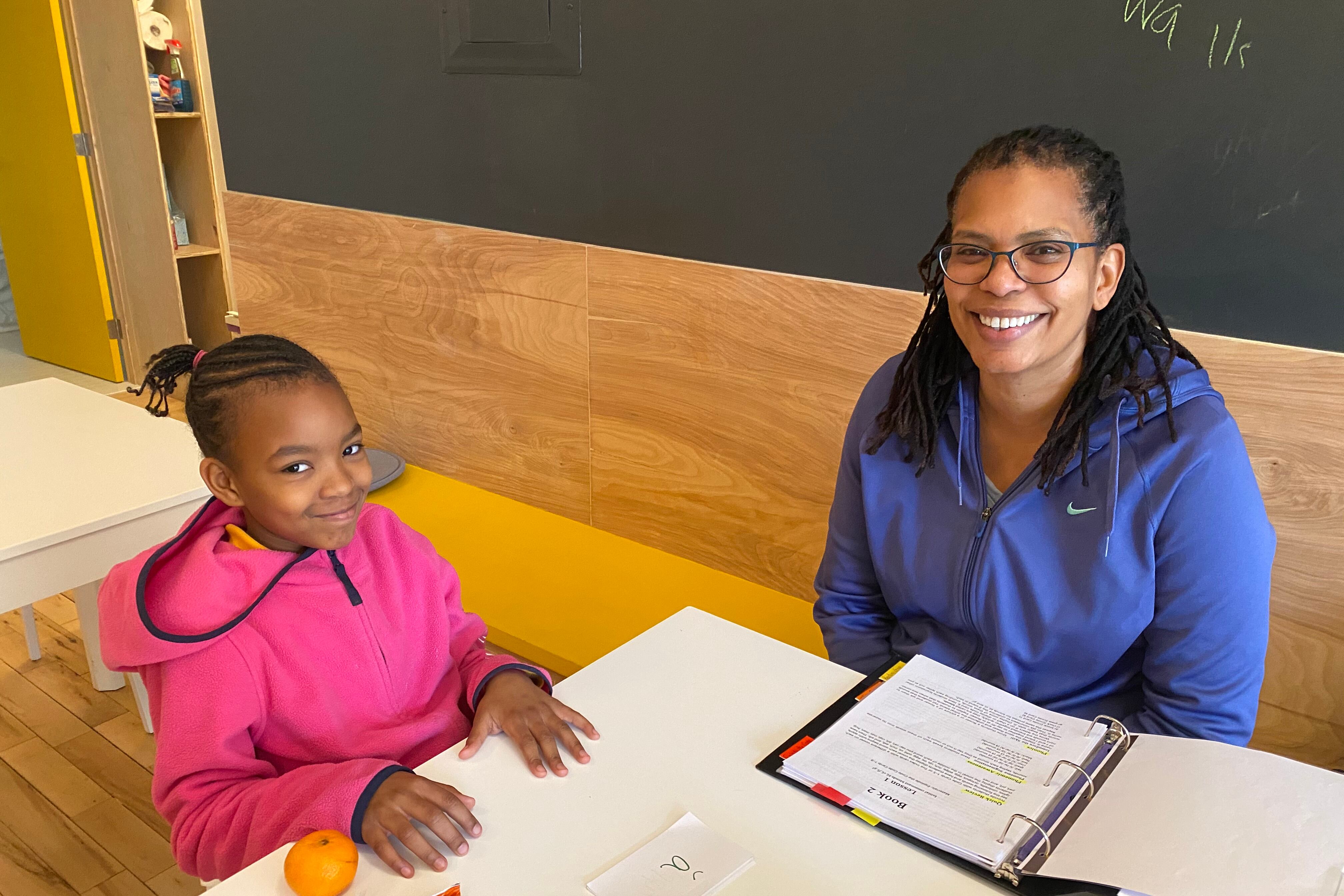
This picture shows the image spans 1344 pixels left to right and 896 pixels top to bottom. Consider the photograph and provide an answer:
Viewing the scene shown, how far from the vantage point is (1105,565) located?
127cm

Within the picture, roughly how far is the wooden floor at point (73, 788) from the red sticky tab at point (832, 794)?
152cm

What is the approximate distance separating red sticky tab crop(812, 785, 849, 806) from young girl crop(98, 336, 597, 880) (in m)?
0.25

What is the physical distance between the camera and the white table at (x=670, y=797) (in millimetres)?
903

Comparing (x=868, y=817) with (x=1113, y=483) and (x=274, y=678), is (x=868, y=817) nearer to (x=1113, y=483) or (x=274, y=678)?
(x=1113, y=483)

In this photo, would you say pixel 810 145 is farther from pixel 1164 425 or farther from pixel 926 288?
pixel 1164 425

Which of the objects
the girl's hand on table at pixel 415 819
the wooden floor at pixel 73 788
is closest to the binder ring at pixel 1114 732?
the girl's hand on table at pixel 415 819

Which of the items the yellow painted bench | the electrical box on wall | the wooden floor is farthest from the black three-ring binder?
the electrical box on wall

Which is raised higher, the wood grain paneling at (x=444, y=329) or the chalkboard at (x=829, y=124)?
the chalkboard at (x=829, y=124)

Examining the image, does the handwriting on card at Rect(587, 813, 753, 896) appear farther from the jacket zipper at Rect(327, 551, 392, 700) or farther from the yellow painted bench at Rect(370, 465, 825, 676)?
the yellow painted bench at Rect(370, 465, 825, 676)

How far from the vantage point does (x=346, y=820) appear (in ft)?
3.18

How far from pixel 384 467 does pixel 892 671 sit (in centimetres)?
193

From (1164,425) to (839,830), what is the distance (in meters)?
0.68

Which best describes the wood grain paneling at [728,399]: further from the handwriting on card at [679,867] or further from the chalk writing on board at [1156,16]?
the handwriting on card at [679,867]

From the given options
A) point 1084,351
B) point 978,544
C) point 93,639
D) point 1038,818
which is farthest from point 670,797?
point 93,639
